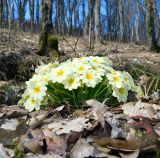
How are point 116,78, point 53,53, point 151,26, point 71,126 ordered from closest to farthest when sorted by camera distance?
1. point 71,126
2. point 116,78
3. point 53,53
4. point 151,26

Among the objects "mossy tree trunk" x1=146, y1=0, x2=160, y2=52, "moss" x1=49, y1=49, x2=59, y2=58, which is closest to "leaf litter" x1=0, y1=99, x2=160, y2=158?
"moss" x1=49, y1=49, x2=59, y2=58

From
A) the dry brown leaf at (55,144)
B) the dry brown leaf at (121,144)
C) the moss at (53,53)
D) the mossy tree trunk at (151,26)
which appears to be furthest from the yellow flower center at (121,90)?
the mossy tree trunk at (151,26)

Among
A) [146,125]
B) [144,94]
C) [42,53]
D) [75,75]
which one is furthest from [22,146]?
[42,53]

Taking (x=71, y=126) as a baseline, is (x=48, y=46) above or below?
above

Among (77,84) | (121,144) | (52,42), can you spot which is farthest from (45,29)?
(121,144)

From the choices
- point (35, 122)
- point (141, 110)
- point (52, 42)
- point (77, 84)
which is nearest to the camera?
point (35, 122)

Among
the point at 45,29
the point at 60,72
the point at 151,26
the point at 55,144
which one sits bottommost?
the point at 55,144

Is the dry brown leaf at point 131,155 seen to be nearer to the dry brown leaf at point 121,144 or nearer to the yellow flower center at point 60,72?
the dry brown leaf at point 121,144

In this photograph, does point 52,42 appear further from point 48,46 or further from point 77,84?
point 77,84
